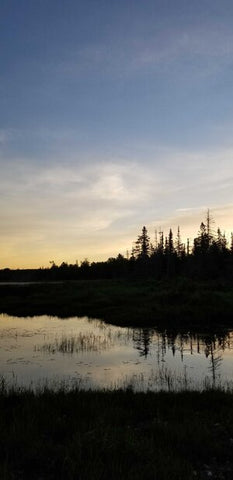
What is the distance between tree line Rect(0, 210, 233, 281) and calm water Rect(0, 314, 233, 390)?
48772 millimetres

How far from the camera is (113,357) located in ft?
76.0

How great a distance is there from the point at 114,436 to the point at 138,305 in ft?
117

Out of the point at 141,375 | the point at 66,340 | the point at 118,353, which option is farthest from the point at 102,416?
the point at 66,340

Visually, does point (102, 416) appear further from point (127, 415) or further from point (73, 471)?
point (73, 471)

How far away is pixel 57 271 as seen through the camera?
499 ft

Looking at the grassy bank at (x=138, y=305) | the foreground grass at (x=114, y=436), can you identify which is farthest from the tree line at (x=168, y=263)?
the foreground grass at (x=114, y=436)

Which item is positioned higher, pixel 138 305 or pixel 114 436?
pixel 138 305

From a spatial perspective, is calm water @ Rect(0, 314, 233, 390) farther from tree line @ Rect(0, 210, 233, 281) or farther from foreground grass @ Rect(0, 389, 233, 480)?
tree line @ Rect(0, 210, 233, 281)

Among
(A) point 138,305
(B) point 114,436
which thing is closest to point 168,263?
(A) point 138,305

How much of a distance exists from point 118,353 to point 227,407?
1279 cm

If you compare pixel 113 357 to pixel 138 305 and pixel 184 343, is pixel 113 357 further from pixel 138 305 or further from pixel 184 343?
pixel 138 305

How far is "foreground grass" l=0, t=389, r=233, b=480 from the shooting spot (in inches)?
305

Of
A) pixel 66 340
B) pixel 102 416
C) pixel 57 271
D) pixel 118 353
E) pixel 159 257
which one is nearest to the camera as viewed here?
pixel 102 416

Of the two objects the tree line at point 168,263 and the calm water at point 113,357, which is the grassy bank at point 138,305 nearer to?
the calm water at point 113,357
